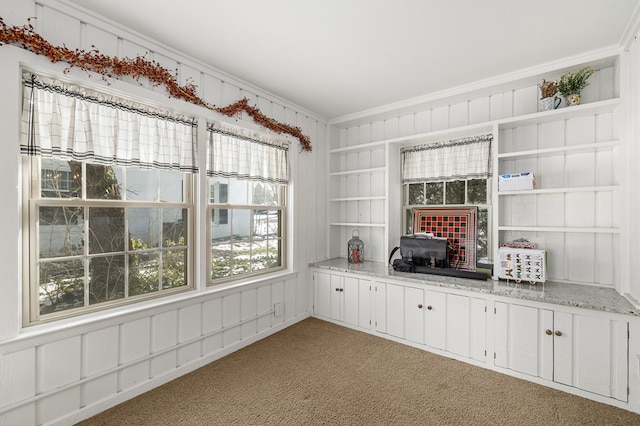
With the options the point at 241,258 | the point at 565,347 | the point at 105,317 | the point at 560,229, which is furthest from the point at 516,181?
the point at 105,317

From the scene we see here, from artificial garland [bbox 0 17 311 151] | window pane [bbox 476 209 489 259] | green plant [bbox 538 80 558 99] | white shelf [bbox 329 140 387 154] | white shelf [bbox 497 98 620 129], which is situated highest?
green plant [bbox 538 80 558 99]

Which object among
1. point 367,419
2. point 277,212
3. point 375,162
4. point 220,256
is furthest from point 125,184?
point 375,162

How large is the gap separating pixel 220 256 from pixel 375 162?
238cm

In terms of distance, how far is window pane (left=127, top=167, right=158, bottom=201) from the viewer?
93.8 inches

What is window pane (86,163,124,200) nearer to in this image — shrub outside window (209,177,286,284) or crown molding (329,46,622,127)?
shrub outside window (209,177,286,284)

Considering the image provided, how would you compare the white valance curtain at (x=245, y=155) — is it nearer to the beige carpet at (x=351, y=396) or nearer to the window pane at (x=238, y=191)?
the window pane at (x=238, y=191)

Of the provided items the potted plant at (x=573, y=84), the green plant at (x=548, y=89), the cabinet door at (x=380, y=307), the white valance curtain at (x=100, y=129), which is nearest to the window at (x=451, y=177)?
the green plant at (x=548, y=89)

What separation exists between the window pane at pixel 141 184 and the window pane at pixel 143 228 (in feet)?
0.35

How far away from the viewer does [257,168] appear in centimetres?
331

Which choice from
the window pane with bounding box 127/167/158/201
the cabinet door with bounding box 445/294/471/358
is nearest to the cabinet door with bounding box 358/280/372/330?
the cabinet door with bounding box 445/294/471/358

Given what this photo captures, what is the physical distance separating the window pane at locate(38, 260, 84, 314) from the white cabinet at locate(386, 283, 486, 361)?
2.75 m

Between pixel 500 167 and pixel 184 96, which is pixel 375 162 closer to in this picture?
pixel 500 167

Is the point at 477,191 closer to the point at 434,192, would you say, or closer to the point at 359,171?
the point at 434,192

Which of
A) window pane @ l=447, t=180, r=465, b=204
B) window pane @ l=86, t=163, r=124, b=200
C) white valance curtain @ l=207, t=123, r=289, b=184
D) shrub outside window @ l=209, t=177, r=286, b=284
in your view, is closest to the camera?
window pane @ l=86, t=163, r=124, b=200
